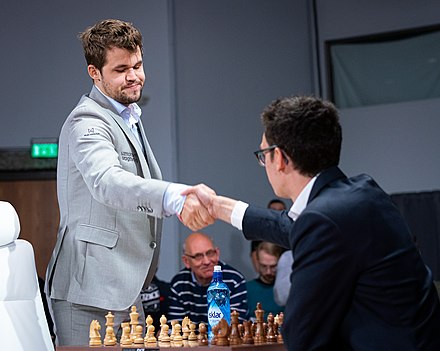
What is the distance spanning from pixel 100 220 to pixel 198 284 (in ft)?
8.48

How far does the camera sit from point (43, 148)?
6.97 m

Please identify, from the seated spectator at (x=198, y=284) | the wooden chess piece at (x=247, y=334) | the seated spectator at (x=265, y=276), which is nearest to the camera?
the wooden chess piece at (x=247, y=334)

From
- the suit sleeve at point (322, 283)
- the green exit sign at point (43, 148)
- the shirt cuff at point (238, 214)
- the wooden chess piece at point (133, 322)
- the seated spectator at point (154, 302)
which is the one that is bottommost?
the seated spectator at point (154, 302)

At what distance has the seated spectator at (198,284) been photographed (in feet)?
15.7

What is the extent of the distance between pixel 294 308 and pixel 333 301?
0.09m

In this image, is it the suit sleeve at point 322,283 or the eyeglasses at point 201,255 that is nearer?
the suit sleeve at point 322,283

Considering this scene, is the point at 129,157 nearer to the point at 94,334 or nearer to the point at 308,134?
the point at 94,334

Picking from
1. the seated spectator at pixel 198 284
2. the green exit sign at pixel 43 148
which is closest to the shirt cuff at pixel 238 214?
the seated spectator at pixel 198 284

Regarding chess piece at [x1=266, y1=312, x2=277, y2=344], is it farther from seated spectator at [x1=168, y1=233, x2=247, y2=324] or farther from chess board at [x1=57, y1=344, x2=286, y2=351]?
seated spectator at [x1=168, y1=233, x2=247, y2=324]

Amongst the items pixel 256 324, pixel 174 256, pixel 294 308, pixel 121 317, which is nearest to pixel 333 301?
pixel 294 308

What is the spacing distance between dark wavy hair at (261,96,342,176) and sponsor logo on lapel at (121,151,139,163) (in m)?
0.76

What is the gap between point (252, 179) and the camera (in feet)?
22.8

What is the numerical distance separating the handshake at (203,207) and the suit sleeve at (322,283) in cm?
62

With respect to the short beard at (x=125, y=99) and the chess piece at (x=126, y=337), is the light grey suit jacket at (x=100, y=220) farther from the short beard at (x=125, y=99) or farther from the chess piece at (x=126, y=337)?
the chess piece at (x=126, y=337)
